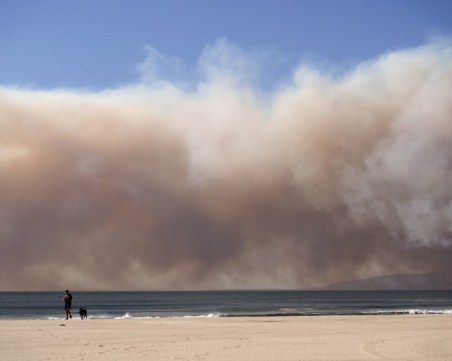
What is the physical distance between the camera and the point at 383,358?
69.1 feet

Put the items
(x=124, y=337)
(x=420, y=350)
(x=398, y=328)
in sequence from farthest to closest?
(x=398, y=328), (x=124, y=337), (x=420, y=350)

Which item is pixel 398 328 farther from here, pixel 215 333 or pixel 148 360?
pixel 148 360

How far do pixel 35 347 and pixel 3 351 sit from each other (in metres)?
1.44

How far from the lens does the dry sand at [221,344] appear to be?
21.7m

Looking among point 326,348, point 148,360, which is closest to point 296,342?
point 326,348

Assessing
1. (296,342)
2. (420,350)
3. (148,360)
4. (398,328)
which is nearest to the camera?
(148,360)

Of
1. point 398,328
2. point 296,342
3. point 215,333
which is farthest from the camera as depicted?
point 398,328

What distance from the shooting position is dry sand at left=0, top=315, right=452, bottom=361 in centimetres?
2172

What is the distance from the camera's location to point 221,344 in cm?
2531

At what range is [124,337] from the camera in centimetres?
2895

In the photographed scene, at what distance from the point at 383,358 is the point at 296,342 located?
19.6ft

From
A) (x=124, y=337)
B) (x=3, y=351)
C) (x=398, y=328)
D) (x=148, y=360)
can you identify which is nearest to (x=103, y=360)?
(x=148, y=360)

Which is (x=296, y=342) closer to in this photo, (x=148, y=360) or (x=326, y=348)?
(x=326, y=348)

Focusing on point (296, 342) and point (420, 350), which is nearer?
point (420, 350)
